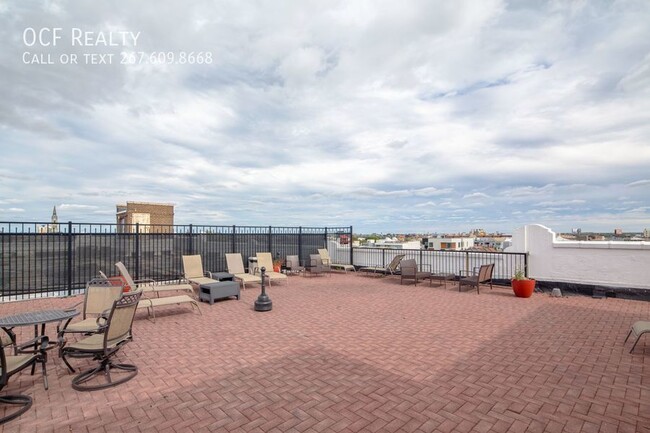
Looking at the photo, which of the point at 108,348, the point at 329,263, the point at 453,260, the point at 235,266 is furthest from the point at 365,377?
the point at 329,263

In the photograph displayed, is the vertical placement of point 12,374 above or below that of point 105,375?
above

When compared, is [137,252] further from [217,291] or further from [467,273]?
[467,273]

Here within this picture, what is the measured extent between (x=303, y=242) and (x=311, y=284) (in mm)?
4244

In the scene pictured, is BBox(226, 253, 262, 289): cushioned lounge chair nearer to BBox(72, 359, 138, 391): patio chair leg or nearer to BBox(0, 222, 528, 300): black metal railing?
BBox(0, 222, 528, 300): black metal railing

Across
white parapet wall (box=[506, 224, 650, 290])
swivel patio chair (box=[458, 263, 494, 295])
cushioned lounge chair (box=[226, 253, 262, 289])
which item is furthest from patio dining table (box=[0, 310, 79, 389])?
white parapet wall (box=[506, 224, 650, 290])

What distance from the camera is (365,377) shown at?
406 cm

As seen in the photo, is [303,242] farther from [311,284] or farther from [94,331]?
[94,331]

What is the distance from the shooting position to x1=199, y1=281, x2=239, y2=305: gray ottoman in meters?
8.43

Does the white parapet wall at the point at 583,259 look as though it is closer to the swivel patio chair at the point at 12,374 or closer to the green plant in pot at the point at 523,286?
the green plant in pot at the point at 523,286

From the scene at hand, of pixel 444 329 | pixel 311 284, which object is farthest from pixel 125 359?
pixel 311 284

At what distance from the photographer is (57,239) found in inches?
368

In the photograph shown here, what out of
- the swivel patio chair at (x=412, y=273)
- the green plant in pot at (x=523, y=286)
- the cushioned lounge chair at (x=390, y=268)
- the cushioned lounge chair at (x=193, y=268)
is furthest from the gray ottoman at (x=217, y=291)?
the green plant in pot at (x=523, y=286)

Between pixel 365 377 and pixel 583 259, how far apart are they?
30.3 ft

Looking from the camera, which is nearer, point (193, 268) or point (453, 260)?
point (193, 268)
